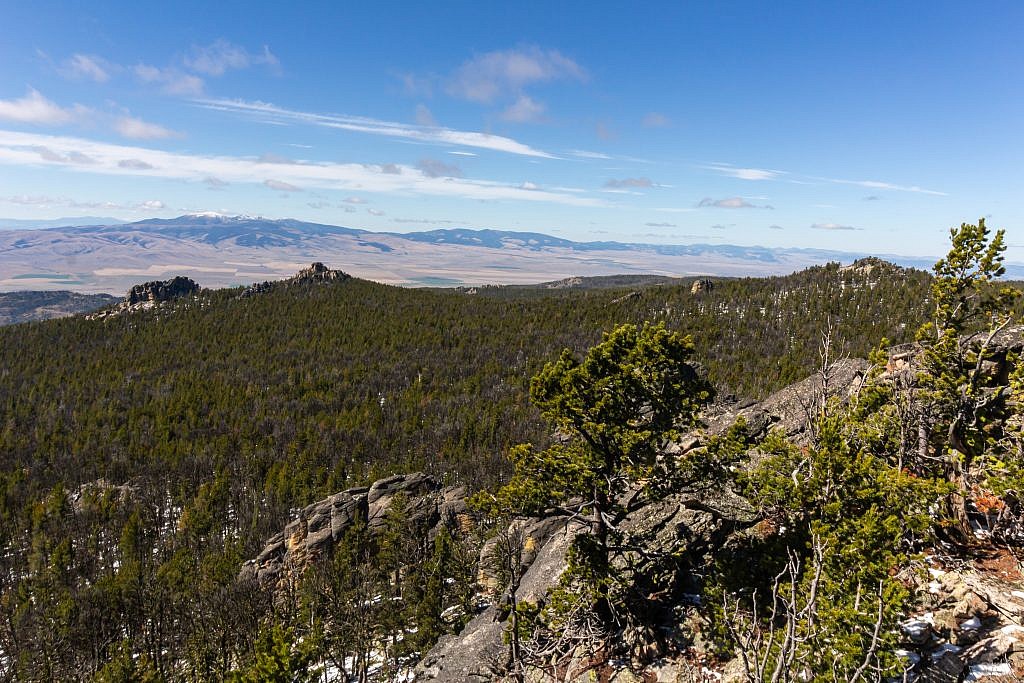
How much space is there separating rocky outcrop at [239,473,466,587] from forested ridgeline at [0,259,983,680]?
5.22 meters

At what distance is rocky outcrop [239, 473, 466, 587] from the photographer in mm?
68000

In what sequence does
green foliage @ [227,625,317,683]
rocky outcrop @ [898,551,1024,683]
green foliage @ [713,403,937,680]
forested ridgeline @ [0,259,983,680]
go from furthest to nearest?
forested ridgeline @ [0,259,983,680] < green foliage @ [227,625,317,683] < rocky outcrop @ [898,551,1024,683] < green foliage @ [713,403,937,680]

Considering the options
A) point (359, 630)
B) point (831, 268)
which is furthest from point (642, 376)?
point (831, 268)

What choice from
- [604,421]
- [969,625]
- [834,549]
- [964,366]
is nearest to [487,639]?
[604,421]

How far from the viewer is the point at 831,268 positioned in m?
191

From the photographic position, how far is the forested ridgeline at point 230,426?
231ft

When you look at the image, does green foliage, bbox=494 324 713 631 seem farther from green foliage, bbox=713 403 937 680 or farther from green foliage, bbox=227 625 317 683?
green foliage, bbox=227 625 317 683

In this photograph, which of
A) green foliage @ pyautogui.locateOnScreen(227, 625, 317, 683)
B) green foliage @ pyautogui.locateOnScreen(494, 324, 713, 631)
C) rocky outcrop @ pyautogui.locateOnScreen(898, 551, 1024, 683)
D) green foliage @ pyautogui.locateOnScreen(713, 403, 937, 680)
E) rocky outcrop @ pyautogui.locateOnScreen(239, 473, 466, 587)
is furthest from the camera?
rocky outcrop @ pyautogui.locateOnScreen(239, 473, 466, 587)

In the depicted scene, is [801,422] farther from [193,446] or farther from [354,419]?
[193,446]

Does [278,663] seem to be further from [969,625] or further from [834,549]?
[969,625]

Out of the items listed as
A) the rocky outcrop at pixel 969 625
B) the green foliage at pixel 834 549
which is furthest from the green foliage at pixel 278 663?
the rocky outcrop at pixel 969 625

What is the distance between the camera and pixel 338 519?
70.7m

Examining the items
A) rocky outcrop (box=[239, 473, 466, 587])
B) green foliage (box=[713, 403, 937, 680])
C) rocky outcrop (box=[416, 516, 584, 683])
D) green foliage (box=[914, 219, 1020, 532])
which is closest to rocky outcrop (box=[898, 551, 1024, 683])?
green foliage (box=[713, 403, 937, 680])

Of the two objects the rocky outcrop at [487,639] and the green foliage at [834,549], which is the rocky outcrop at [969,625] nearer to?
the green foliage at [834,549]
